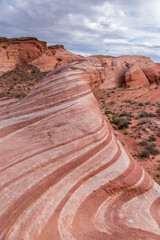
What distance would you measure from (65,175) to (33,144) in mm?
1192

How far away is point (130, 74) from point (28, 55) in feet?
83.7

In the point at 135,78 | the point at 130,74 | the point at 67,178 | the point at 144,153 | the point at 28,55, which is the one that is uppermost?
the point at 28,55

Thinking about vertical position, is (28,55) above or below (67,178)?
above

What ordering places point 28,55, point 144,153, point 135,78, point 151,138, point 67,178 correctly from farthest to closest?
1. point 28,55
2. point 135,78
3. point 151,138
4. point 144,153
5. point 67,178

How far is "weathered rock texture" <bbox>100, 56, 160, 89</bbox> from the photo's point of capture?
29.3 m

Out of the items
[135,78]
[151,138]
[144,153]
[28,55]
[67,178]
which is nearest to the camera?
[67,178]

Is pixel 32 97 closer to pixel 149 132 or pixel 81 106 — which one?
pixel 81 106

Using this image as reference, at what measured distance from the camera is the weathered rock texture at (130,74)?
29.3 m

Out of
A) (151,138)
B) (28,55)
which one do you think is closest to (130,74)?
(151,138)

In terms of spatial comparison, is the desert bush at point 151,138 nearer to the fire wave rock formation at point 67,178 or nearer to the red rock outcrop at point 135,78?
the fire wave rock formation at point 67,178

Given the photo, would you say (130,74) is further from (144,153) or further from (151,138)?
(144,153)

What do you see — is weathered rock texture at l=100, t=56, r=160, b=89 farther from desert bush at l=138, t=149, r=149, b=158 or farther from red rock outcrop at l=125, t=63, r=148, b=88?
desert bush at l=138, t=149, r=149, b=158

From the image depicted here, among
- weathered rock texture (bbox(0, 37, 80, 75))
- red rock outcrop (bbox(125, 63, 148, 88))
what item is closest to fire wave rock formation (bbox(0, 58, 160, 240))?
red rock outcrop (bbox(125, 63, 148, 88))

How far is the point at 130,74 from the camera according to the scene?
2933 centimetres
